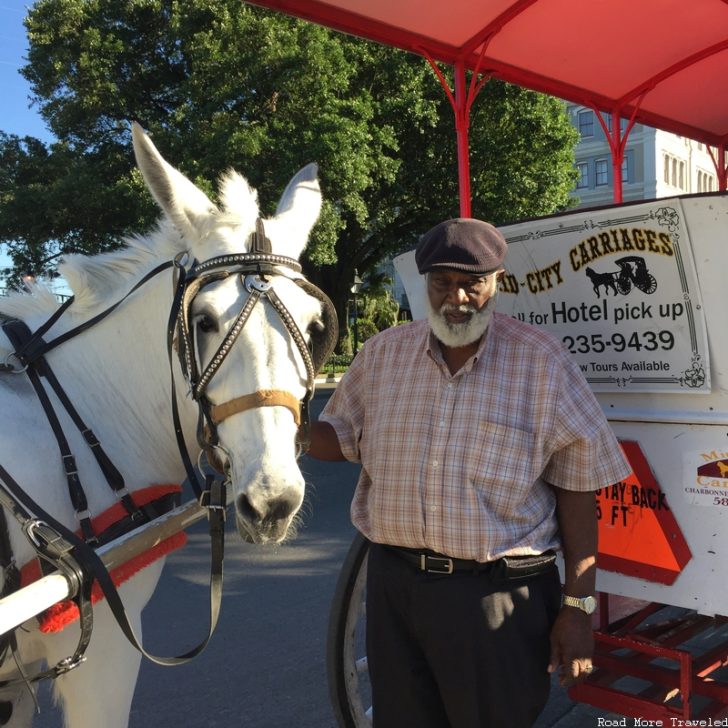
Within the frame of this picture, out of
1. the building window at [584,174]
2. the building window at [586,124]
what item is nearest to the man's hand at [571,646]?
the building window at [586,124]

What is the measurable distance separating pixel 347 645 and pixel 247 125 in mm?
14672

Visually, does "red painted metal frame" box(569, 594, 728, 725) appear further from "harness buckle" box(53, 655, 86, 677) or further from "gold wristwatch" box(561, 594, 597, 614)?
"harness buckle" box(53, 655, 86, 677)

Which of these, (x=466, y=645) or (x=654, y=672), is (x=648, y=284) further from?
(x=654, y=672)

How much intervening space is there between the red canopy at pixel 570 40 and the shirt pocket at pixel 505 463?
9.43ft

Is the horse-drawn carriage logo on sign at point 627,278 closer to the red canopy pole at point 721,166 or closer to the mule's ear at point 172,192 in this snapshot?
the mule's ear at point 172,192

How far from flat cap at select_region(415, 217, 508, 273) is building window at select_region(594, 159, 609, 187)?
44924 millimetres

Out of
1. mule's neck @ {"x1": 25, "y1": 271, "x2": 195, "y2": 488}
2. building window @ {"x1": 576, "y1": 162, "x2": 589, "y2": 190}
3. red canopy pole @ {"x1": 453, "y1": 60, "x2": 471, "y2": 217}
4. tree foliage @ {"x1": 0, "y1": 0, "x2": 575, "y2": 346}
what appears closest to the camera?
mule's neck @ {"x1": 25, "y1": 271, "x2": 195, "y2": 488}

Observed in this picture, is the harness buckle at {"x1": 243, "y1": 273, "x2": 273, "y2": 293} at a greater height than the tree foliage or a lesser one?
lesser

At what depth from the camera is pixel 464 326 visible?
1981 mm

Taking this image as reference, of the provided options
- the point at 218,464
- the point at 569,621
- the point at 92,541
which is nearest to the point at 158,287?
the point at 218,464

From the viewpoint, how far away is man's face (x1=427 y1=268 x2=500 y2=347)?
1.98 metres

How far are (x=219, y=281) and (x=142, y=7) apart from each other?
18.8 m

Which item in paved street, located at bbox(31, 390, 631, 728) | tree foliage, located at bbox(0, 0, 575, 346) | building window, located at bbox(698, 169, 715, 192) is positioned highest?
building window, located at bbox(698, 169, 715, 192)

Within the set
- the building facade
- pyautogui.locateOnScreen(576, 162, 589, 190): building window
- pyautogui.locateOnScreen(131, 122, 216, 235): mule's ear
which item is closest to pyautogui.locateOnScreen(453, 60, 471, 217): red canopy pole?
pyautogui.locateOnScreen(131, 122, 216, 235): mule's ear
